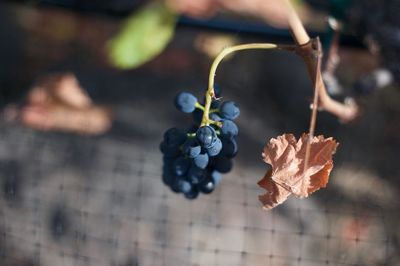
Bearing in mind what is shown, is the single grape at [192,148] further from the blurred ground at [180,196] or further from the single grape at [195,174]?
the blurred ground at [180,196]

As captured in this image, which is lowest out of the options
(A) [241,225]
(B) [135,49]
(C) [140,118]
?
(A) [241,225]

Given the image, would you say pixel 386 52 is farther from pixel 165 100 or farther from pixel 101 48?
pixel 101 48

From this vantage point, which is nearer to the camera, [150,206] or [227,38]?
[150,206]

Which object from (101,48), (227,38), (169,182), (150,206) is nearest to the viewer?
(169,182)

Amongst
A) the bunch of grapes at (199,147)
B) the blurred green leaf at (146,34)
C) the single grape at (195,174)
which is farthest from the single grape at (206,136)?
the blurred green leaf at (146,34)

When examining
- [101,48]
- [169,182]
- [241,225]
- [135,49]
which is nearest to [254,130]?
[241,225]

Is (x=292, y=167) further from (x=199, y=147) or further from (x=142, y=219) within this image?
(x=142, y=219)

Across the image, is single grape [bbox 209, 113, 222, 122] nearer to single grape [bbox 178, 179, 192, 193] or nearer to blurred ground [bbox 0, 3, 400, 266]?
single grape [bbox 178, 179, 192, 193]
